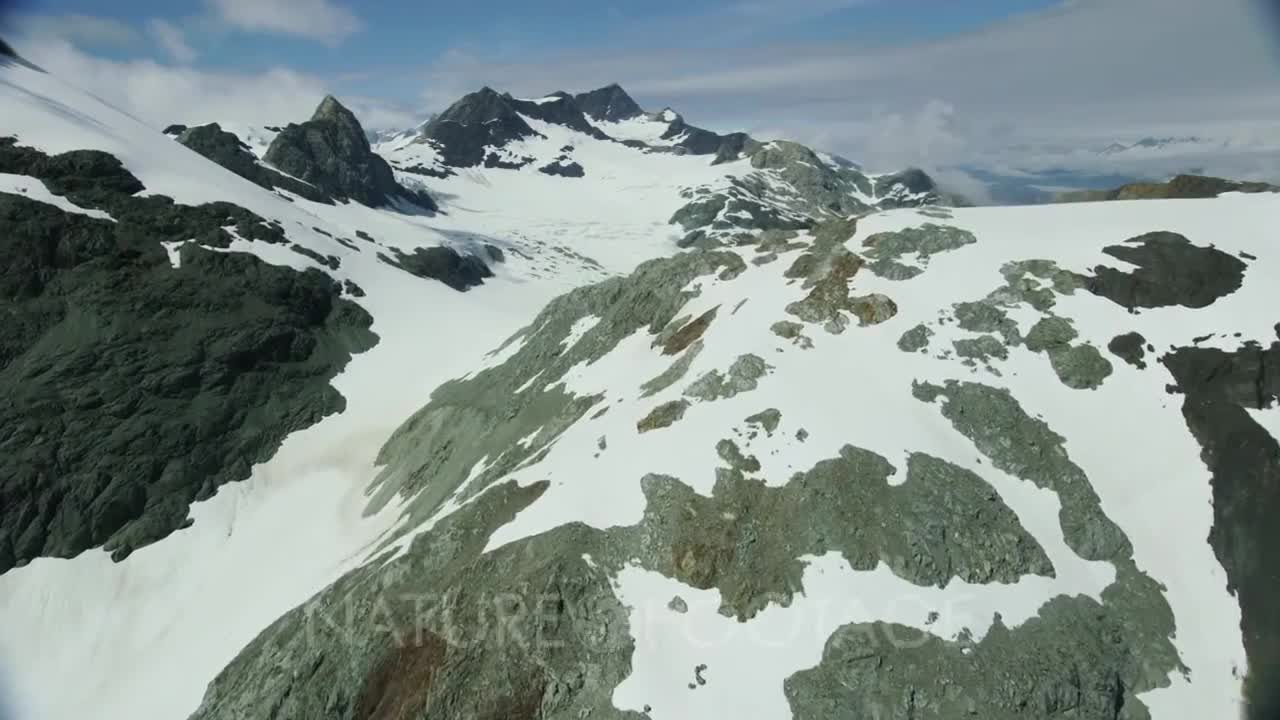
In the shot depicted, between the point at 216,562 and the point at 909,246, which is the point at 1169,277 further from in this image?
the point at 216,562

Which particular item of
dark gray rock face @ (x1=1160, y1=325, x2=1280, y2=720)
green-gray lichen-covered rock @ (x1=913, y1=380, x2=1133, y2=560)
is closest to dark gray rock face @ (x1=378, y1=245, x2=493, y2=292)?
green-gray lichen-covered rock @ (x1=913, y1=380, x2=1133, y2=560)

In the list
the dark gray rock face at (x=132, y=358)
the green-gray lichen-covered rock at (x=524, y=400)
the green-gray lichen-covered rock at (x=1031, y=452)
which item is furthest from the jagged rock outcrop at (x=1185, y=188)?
the dark gray rock face at (x=132, y=358)

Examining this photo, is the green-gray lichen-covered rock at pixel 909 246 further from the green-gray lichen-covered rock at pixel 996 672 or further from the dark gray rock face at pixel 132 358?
the dark gray rock face at pixel 132 358

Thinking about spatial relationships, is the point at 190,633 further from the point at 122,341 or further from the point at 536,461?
the point at 122,341

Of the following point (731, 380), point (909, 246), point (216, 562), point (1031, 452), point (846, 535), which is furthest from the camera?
point (216, 562)

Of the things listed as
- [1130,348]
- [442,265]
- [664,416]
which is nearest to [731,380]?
[664,416]

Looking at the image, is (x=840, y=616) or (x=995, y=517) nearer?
(x=840, y=616)

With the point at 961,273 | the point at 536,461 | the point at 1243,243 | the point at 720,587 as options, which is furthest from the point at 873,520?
the point at 1243,243

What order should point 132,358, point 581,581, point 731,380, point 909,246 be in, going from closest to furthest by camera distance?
point 581,581
point 731,380
point 909,246
point 132,358
